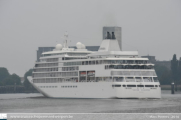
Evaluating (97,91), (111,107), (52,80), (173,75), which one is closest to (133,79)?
(97,91)

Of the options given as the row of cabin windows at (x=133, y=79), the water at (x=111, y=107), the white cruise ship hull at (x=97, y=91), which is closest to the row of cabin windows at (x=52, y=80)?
the white cruise ship hull at (x=97, y=91)

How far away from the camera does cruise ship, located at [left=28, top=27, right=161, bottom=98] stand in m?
89.0

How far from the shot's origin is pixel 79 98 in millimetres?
94438

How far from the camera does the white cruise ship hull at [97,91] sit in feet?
289

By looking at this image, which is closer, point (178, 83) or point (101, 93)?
point (101, 93)

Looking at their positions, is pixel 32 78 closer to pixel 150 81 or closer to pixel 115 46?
pixel 115 46

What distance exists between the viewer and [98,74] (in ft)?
305

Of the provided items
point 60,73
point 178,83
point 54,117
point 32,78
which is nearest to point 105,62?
point 60,73

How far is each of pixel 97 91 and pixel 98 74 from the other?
2835mm

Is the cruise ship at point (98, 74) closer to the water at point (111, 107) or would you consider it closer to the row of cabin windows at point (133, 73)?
the row of cabin windows at point (133, 73)

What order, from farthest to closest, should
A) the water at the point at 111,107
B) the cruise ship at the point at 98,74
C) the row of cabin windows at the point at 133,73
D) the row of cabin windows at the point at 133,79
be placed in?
the row of cabin windows at the point at 133,73 → the row of cabin windows at the point at 133,79 → the cruise ship at the point at 98,74 → the water at the point at 111,107

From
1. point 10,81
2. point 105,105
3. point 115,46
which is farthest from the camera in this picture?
point 10,81

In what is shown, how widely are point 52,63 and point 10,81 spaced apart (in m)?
→ 78.7

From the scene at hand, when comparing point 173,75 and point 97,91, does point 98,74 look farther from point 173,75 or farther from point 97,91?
point 173,75
